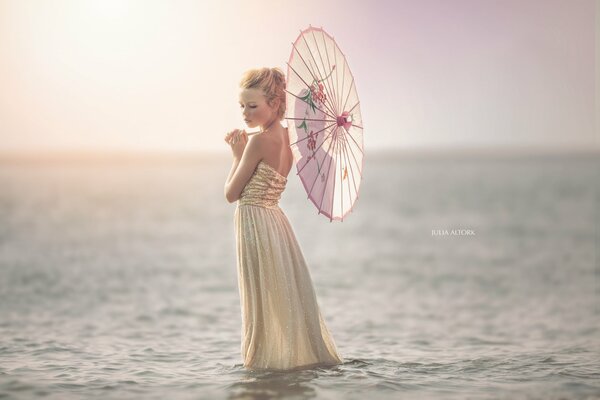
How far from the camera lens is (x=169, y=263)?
16.2m

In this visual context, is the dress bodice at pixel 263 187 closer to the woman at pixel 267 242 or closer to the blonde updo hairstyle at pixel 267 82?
the woman at pixel 267 242

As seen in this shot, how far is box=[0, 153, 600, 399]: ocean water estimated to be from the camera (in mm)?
4969

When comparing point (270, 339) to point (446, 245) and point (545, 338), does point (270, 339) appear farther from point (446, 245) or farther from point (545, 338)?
point (446, 245)

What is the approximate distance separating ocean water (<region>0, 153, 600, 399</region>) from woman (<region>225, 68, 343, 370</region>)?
0.58 ft

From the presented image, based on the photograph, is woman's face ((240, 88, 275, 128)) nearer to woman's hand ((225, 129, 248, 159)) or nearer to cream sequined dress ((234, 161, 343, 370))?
woman's hand ((225, 129, 248, 159))

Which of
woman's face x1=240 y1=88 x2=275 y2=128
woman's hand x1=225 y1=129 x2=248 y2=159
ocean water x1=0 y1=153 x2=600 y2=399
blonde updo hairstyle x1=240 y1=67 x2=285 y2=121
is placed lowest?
ocean water x1=0 y1=153 x2=600 y2=399

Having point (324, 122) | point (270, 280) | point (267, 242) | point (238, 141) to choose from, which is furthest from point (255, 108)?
point (270, 280)

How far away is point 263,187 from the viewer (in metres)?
4.92

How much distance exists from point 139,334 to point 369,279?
6.06m

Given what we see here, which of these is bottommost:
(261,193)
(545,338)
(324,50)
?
(545,338)

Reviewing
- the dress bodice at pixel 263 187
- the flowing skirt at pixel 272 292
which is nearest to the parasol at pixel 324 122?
the dress bodice at pixel 263 187

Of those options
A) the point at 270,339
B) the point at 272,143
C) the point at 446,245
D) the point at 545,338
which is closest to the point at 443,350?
the point at 545,338

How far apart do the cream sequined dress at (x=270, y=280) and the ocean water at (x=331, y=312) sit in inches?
6.6

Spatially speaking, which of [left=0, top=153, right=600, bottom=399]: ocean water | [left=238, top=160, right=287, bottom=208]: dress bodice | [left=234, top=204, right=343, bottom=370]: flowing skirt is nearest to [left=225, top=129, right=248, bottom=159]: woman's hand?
[left=238, top=160, right=287, bottom=208]: dress bodice
